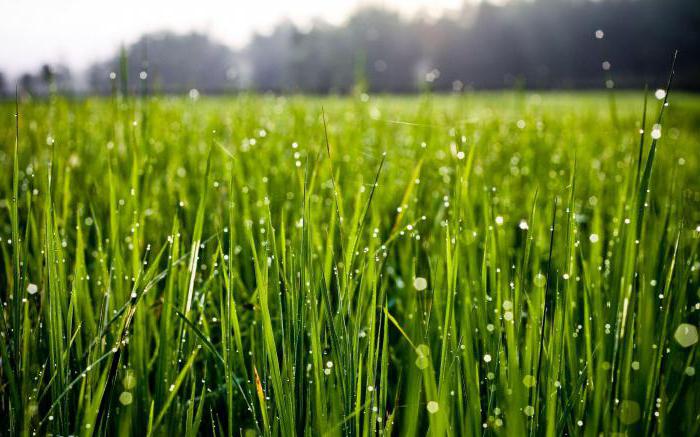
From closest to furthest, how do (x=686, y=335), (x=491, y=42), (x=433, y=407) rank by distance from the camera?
(x=433, y=407), (x=686, y=335), (x=491, y=42)

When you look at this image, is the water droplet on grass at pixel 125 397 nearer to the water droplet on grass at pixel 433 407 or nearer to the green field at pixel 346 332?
the green field at pixel 346 332

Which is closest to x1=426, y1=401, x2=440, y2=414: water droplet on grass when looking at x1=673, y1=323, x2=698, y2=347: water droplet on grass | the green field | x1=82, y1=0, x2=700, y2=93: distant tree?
the green field

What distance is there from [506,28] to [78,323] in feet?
175

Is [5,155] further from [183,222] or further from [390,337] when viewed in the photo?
[390,337]

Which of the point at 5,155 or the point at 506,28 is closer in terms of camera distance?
the point at 5,155

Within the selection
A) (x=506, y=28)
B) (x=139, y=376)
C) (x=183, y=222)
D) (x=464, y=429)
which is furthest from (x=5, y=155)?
(x=506, y=28)

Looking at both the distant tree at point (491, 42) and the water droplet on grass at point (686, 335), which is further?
the distant tree at point (491, 42)

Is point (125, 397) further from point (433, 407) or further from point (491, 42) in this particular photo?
point (491, 42)

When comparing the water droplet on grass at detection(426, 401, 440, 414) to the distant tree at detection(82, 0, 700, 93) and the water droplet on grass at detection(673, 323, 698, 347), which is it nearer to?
the water droplet on grass at detection(673, 323, 698, 347)

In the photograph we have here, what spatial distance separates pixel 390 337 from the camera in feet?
3.14

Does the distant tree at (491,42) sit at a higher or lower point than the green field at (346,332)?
higher

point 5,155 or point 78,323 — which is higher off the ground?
point 5,155

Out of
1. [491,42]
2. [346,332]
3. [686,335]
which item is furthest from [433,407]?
[491,42]

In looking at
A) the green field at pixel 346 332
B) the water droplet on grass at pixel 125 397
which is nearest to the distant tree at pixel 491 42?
the green field at pixel 346 332
